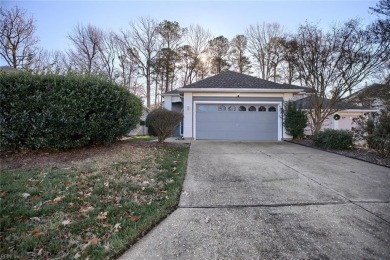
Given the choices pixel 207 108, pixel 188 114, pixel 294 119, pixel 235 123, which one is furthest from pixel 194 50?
pixel 294 119

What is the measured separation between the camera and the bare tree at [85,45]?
23500 millimetres

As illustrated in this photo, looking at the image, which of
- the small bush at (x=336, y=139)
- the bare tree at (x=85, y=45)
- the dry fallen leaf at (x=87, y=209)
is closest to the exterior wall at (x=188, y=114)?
the small bush at (x=336, y=139)

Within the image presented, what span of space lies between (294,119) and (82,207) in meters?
11.5

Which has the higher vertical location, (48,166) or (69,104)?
(69,104)

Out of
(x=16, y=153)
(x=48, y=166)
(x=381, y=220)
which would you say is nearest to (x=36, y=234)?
(x=48, y=166)

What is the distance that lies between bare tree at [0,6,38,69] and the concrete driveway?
22.0 meters

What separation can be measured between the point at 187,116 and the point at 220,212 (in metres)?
9.49

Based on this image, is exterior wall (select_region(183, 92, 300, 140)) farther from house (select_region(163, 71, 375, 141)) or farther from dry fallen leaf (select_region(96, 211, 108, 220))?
dry fallen leaf (select_region(96, 211, 108, 220))

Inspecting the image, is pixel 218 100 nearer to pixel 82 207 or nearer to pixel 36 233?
pixel 82 207

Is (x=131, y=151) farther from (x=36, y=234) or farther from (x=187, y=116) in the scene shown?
(x=187, y=116)

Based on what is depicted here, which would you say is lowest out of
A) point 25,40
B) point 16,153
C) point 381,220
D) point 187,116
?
point 381,220

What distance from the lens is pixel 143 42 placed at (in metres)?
25.5

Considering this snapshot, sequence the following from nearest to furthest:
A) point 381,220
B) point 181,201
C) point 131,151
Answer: point 381,220
point 181,201
point 131,151

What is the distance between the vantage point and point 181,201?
3209mm
